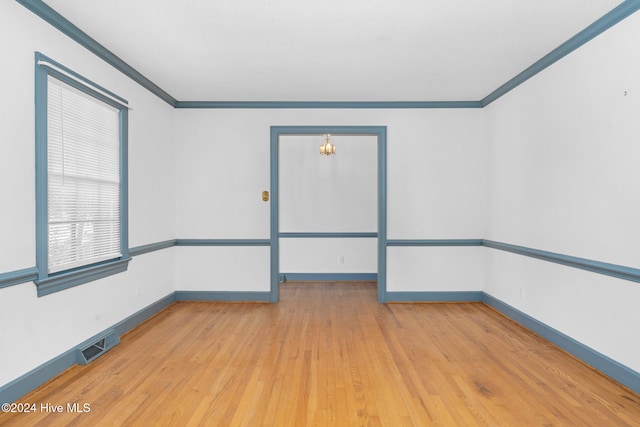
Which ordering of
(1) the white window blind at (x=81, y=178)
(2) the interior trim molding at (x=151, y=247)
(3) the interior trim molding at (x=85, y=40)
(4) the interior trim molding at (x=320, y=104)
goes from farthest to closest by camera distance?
1. (4) the interior trim molding at (x=320, y=104)
2. (2) the interior trim molding at (x=151, y=247)
3. (1) the white window blind at (x=81, y=178)
4. (3) the interior trim molding at (x=85, y=40)

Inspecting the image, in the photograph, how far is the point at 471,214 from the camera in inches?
185

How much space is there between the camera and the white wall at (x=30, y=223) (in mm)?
2180

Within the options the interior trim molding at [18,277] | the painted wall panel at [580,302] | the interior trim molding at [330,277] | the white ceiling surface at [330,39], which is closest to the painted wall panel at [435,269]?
the painted wall panel at [580,302]

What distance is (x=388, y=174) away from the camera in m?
4.70

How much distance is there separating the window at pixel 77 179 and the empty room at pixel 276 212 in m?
0.02

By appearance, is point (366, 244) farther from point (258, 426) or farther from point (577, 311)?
point (258, 426)

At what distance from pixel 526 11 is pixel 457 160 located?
2.31 meters

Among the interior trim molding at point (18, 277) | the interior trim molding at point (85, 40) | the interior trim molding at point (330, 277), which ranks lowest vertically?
the interior trim molding at point (330, 277)

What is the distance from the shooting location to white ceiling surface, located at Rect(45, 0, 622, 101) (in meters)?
2.46

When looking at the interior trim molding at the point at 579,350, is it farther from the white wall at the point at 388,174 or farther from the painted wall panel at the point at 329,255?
the painted wall panel at the point at 329,255

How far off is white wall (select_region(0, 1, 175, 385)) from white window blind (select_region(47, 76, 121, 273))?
19 centimetres

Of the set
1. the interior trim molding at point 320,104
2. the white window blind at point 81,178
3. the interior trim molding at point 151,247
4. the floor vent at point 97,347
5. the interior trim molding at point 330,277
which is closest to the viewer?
the white window blind at point 81,178

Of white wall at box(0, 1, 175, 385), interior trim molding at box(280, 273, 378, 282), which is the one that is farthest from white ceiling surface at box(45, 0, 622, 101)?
interior trim molding at box(280, 273, 378, 282)

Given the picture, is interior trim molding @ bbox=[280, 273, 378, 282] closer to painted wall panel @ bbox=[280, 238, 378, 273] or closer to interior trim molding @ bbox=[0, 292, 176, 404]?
painted wall panel @ bbox=[280, 238, 378, 273]
